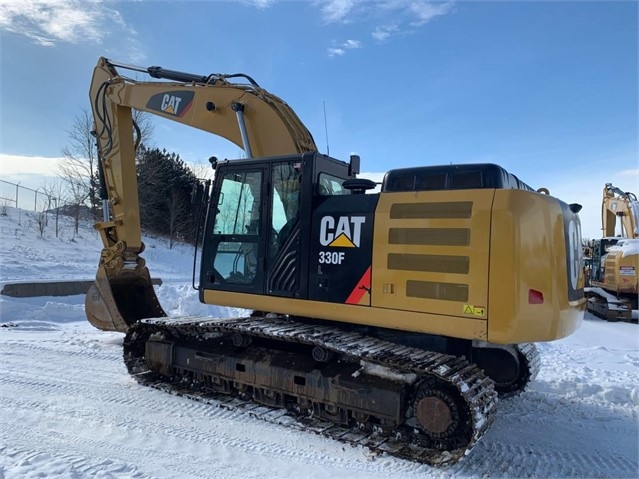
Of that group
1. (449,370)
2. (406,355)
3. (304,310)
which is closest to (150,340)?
(304,310)

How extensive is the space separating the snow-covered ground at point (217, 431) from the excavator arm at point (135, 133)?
0.91 meters

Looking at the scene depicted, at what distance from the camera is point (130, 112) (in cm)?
756

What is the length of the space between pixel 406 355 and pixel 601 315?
1364cm

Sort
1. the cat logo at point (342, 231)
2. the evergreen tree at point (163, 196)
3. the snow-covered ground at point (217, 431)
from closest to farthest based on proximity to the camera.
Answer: the snow-covered ground at point (217, 431), the cat logo at point (342, 231), the evergreen tree at point (163, 196)

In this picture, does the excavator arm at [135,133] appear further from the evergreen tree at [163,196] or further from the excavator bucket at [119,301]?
the evergreen tree at [163,196]

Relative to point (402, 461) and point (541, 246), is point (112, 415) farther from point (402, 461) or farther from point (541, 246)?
point (541, 246)

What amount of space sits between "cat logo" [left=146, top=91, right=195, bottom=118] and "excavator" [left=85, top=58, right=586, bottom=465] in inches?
17.3

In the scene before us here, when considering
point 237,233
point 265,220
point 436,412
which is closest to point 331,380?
point 436,412

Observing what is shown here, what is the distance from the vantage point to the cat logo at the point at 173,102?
6.68 metres

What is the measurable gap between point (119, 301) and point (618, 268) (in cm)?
1452

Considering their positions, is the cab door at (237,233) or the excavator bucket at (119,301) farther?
the excavator bucket at (119,301)

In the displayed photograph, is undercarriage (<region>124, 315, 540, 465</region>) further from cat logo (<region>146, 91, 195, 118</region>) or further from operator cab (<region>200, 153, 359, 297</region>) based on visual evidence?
cat logo (<region>146, 91, 195, 118</region>)

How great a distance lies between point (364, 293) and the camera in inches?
174

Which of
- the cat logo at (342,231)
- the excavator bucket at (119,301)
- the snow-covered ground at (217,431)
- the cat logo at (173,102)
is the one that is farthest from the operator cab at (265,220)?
the excavator bucket at (119,301)
